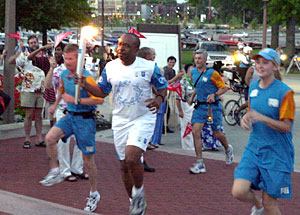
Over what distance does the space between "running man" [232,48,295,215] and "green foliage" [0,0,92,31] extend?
31.2 metres

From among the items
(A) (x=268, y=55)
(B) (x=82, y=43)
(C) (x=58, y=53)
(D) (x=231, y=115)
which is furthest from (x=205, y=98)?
(D) (x=231, y=115)

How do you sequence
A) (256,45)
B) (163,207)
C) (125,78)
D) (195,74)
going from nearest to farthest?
(125,78)
(163,207)
(195,74)
(256,45)

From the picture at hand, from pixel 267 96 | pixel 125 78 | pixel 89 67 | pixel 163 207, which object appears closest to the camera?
pixel 267 96

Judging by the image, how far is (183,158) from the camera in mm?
9859

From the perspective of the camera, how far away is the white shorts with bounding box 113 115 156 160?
6012 millimetres

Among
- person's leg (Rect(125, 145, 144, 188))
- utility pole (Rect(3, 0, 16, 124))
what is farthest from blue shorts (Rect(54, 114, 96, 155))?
utility pole (Rect(3, 0, 16, 124))

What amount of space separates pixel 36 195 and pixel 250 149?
9.84 feet

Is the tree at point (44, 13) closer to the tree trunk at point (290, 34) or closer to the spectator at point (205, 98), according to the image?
the tree trunk at point (290, 34)

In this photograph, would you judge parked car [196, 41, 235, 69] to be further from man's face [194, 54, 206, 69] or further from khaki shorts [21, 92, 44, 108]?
man's face [194, 54, 206, 69]

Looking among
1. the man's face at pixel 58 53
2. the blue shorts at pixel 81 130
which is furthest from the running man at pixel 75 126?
the man's face at pixel 58 53

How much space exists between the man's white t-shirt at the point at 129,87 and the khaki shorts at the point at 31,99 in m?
4.25

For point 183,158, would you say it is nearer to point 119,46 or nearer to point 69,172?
point 69,172

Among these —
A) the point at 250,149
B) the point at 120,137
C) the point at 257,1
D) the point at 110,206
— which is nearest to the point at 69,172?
the point at 110,206

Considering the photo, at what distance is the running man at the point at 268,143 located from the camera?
501 centimetres
